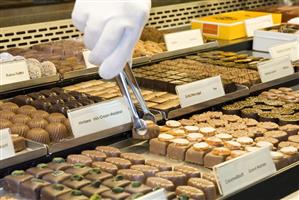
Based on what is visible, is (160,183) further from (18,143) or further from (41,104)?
(41,104)

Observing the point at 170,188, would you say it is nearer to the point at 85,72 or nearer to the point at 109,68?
the point at 109,68

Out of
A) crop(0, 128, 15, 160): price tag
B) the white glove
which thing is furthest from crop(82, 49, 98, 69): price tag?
the white glove

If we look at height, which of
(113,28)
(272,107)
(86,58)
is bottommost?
(272,107)

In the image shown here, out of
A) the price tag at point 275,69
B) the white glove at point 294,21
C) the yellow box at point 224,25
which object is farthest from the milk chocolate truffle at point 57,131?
the white glove at point 294,21

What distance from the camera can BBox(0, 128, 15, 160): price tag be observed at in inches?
86.6

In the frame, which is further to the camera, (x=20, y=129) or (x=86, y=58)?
(x=86, y=58)

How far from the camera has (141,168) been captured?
2.25 m

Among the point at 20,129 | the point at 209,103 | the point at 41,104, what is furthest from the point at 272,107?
the point at 20,129

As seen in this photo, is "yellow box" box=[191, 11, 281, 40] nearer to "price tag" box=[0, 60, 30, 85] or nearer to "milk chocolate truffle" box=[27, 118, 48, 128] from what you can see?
"price tag" box=[0, 60, 30, 85]

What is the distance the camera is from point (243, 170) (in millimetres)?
2121

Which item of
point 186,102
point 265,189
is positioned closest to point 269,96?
point 186,102

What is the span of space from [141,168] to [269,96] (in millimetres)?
1157

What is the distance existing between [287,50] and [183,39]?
0.64 metres

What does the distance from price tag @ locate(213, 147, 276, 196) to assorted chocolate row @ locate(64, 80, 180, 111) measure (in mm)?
686
